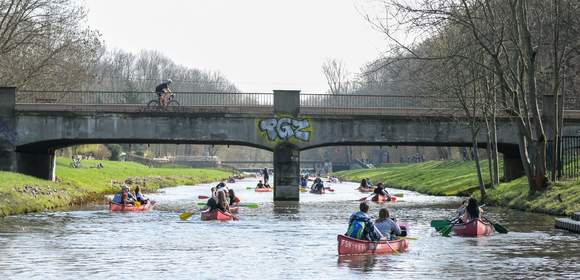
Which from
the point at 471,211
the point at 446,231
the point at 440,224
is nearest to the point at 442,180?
the point at 440,224

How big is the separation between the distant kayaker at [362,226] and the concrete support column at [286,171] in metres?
32.1

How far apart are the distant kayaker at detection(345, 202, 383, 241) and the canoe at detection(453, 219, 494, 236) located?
777 centimetres

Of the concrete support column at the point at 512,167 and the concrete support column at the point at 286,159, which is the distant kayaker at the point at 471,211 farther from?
the concrete support column at the point at 512,167

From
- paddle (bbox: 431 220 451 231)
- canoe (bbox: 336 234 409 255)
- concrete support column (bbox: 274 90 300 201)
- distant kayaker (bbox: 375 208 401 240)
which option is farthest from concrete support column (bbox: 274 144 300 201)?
canoe (bbox: 336 234 409 255)

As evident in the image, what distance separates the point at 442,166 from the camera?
369ft

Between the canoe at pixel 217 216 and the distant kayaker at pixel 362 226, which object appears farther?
the canoe at pixel 217 216

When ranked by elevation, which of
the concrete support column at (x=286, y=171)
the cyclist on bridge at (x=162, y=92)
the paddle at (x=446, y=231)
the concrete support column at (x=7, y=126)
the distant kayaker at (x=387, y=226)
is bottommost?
the paddle at (x=446, y=231)

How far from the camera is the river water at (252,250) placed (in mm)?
26844

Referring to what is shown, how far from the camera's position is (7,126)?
2415 inches

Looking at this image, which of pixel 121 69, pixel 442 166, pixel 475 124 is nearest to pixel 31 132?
pixel 475 124

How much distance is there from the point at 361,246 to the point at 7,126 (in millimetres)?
35905

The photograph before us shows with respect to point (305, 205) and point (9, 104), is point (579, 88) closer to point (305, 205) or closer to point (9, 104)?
point (305, 205)

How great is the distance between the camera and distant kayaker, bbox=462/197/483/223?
39.1 meters

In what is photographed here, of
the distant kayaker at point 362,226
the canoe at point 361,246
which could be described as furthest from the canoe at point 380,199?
the distant kayaker at point 362,226
